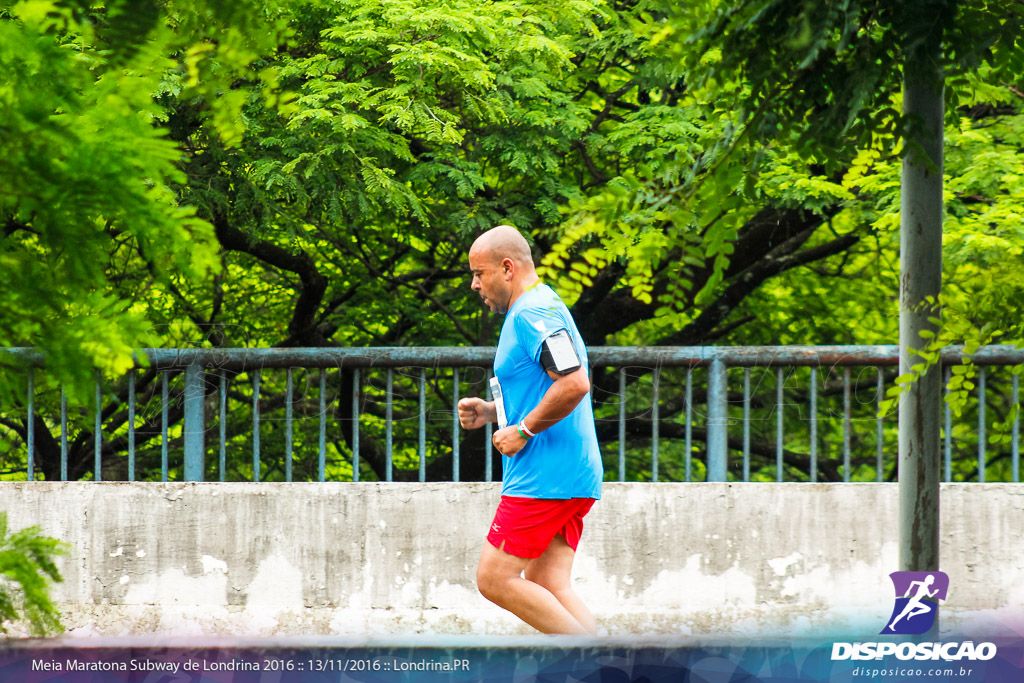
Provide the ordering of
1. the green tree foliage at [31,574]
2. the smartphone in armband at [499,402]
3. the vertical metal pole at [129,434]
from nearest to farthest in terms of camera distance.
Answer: the green tree foliage at [31,574]
the smartphone in armband at [499,402]
the vertical metal pole at [129,434]

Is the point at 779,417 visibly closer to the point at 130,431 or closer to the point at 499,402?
the point at 499,402

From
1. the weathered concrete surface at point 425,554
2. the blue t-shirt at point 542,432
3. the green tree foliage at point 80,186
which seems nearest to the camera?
the green tree foliage at point 80,186

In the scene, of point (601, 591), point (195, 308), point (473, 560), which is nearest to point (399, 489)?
point (473, 560)

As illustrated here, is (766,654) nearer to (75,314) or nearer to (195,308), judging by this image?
(75,314)

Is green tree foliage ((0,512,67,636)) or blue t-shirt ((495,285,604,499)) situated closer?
green tree foliage ((0,512,67,636))

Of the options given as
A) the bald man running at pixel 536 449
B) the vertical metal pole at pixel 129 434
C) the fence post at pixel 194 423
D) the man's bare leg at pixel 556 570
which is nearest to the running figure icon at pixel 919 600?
the bald man running at pixel 536 449

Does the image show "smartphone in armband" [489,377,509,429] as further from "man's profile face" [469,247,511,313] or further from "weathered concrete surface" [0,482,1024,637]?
"weathered concrete surface" [0,482,1024,637]

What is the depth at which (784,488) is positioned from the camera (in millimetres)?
4852

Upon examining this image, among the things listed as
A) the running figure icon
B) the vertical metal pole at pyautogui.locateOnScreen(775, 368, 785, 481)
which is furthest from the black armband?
the vertical metal pole at pyautogui.locateOnScreen(775, 368, 785, 481)

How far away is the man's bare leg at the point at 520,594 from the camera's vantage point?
3.73m

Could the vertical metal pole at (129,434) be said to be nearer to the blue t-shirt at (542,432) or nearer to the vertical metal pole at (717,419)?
the blue t-shirt at (542,432)

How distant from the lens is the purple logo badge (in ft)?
8.21

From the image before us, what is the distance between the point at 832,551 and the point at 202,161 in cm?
488

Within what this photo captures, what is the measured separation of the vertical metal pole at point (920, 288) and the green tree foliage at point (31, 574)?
6.40 feet
